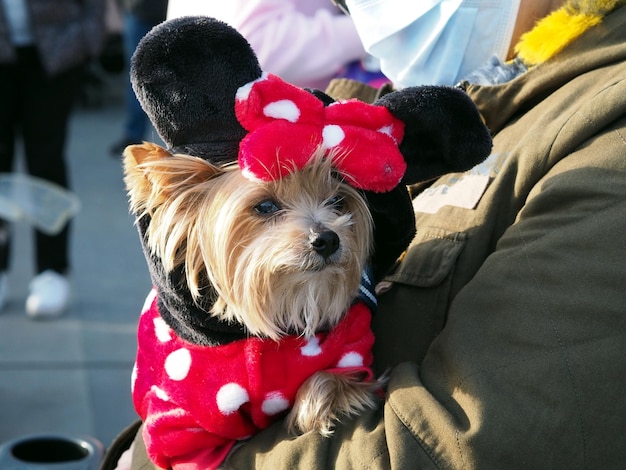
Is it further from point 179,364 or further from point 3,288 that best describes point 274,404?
point 3,288

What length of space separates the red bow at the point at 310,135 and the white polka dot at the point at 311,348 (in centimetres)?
34

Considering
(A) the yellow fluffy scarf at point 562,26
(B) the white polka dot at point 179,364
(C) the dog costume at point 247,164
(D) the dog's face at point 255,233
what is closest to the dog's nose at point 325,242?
(D) the dog's face at point 255,233

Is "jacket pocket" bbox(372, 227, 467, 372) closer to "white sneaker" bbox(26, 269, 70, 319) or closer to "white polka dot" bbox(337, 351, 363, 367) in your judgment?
"white polka dot" bbox(337, 351, 363, 367)

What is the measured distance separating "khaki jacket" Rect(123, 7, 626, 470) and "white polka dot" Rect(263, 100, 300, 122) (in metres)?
0.40

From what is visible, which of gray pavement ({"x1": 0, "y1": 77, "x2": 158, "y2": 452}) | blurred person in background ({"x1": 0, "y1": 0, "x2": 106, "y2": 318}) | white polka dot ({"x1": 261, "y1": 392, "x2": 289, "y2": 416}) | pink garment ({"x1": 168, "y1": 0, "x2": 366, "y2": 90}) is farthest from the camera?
blurred person in background ({"x1": 0, "y1": 0, "x2": 106, "y2": 318})

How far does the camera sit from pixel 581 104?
5.36 ft

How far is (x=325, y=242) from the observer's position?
1771 millimetres

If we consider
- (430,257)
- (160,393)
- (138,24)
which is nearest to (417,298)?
(430,257)

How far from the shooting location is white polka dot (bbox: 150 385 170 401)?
1842 mm

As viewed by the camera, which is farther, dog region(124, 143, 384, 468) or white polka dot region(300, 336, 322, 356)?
white polka dot region(300, 336, 322, 356)

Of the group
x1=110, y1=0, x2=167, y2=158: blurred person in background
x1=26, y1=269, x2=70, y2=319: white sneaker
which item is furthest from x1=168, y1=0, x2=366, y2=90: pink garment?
x1=110, y1=0, x2=167, y2=158: blurred person in background

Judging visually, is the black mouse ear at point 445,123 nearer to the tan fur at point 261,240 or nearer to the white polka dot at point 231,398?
the tan fur at point 261,240

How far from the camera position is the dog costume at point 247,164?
1.60m

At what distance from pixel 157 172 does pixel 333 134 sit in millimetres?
329
